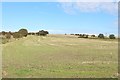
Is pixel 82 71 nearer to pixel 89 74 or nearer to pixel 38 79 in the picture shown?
pixel 89 74

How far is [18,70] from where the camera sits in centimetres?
1931

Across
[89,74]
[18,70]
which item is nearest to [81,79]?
[89,74]

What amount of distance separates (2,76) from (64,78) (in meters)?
3.05

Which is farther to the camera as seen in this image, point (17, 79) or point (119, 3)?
point (119, 3)

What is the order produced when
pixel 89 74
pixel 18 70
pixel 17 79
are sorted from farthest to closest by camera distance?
pixel 18 70, pixel 89 74, pixel 17 79

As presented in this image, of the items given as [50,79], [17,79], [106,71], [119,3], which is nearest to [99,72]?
[106,71]

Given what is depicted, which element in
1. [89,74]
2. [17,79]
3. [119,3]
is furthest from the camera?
[119,3]

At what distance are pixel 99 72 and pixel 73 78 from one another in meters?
2.60

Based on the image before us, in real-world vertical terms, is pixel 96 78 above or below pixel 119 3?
below

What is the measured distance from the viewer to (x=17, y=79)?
16.2m

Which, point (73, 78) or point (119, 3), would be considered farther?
point (119, 3)

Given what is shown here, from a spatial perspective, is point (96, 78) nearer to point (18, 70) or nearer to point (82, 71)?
point (82, 71)

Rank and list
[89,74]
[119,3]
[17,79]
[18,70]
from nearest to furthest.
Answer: [17,79], [89,74], [18,70], [119,3]

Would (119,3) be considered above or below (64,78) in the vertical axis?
above
